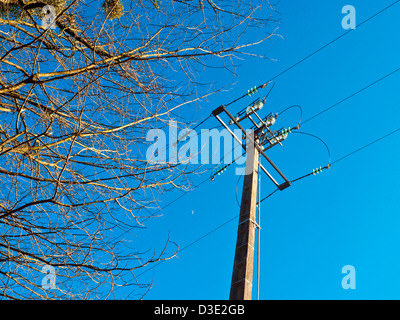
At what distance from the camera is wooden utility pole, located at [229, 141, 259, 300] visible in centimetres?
482

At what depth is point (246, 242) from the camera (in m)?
5.33

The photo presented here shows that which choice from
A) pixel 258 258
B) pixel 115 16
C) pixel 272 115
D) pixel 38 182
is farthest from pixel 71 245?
pixel 272 115

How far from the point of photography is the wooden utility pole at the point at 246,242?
4824 mm

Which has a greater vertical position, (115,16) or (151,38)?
(115,16)

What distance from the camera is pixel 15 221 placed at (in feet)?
12.2

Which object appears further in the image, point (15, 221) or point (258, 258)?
point (258, 258)

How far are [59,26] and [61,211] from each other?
166cm

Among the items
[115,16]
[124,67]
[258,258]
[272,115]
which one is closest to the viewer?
[124,67]
